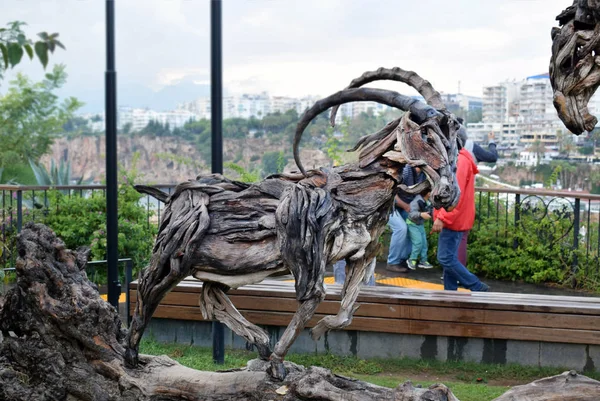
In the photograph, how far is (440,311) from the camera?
5.67 meters

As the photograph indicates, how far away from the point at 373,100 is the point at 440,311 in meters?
2.63

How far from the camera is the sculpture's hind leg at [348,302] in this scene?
11.6ft

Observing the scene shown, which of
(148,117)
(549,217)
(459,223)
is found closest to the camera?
(459,223)

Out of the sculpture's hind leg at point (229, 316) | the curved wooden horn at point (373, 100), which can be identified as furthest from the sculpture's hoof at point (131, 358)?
the curved wooden horn at point (373, 100)

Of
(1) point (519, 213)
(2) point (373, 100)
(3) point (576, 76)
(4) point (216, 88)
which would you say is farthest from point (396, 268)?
(3) point (576, 76)

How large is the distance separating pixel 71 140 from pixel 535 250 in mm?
11884

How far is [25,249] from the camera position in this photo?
398 centimetres

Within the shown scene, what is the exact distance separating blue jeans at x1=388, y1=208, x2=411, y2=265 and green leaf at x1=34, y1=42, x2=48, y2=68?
6.98m

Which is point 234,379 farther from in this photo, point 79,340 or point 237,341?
point 237,341

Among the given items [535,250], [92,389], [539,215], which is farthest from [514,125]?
[92,389]

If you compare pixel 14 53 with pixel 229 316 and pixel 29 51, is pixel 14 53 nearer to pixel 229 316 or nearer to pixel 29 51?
pixel 29 51

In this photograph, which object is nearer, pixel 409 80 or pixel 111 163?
pixel 409 80

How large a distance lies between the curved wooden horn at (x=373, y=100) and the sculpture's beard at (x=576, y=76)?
608 mm

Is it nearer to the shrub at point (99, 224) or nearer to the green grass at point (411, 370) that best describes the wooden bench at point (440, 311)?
the green grass at point (411, 370)
